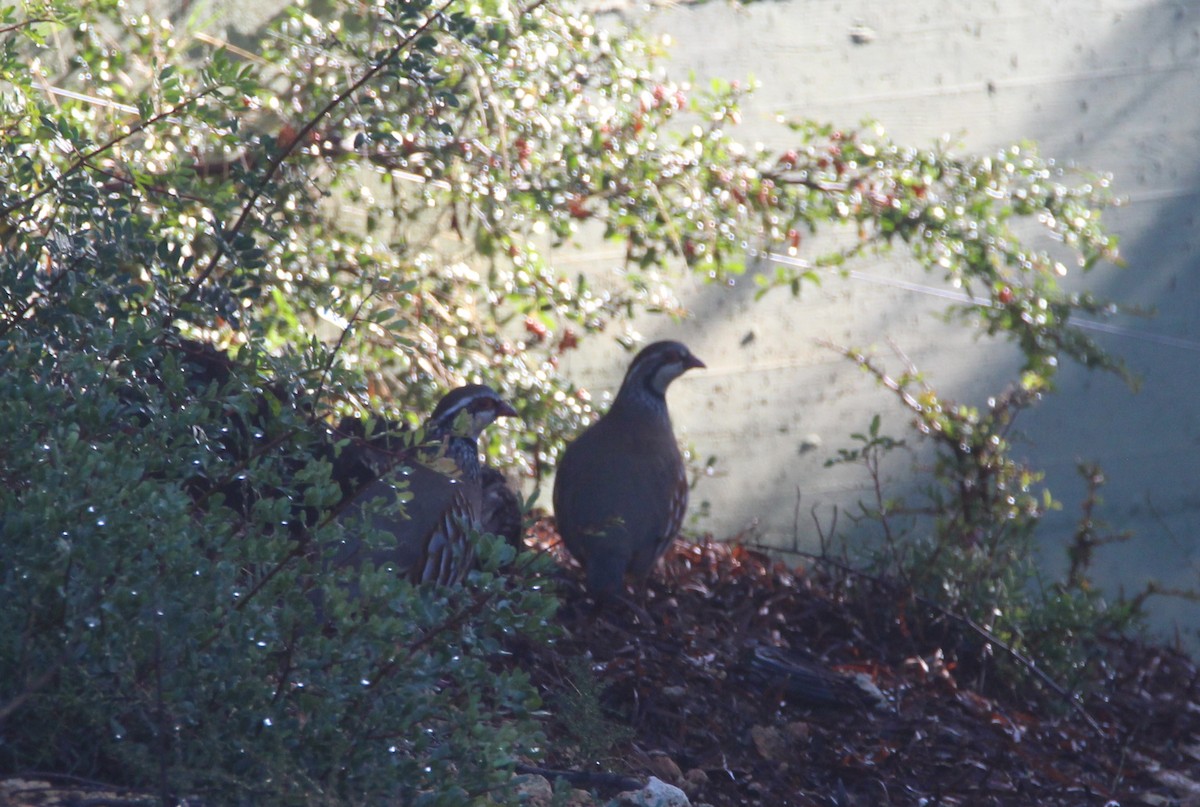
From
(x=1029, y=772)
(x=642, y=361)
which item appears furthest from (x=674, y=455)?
(x=1029, y=772)

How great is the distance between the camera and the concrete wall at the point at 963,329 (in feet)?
17.4

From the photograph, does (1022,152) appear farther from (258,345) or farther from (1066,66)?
(258,345)

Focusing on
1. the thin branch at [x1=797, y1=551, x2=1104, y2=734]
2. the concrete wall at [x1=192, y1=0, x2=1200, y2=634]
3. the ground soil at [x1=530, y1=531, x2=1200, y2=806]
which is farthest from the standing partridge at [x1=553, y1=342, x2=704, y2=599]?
the concrete wall at [x1=192, y1=0, x2=1200, y2=634]

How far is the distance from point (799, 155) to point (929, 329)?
4.10 ft

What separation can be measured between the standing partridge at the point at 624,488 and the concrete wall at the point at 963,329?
929mm

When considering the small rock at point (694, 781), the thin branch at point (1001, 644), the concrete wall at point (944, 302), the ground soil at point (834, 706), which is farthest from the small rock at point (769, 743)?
the concrete wall at point (944, 302)

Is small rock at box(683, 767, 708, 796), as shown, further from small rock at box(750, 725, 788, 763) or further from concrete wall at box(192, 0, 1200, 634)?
concrete wall at box(192, 0, 1200, 634)

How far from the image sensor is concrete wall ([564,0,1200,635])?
5293 mm

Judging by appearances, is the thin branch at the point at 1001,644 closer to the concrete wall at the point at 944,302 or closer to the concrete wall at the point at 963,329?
the concrete wall at the point at 963,329

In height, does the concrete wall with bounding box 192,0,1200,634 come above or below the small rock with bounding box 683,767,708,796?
above

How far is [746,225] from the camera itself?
15.3 ft

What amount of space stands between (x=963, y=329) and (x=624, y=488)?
80.7 inches

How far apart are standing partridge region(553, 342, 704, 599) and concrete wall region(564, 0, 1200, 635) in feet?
3.05

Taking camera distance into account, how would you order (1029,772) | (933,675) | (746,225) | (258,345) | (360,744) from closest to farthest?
(360,744)
(258,345)
(1029,772)
(933,675)
(746,225)
